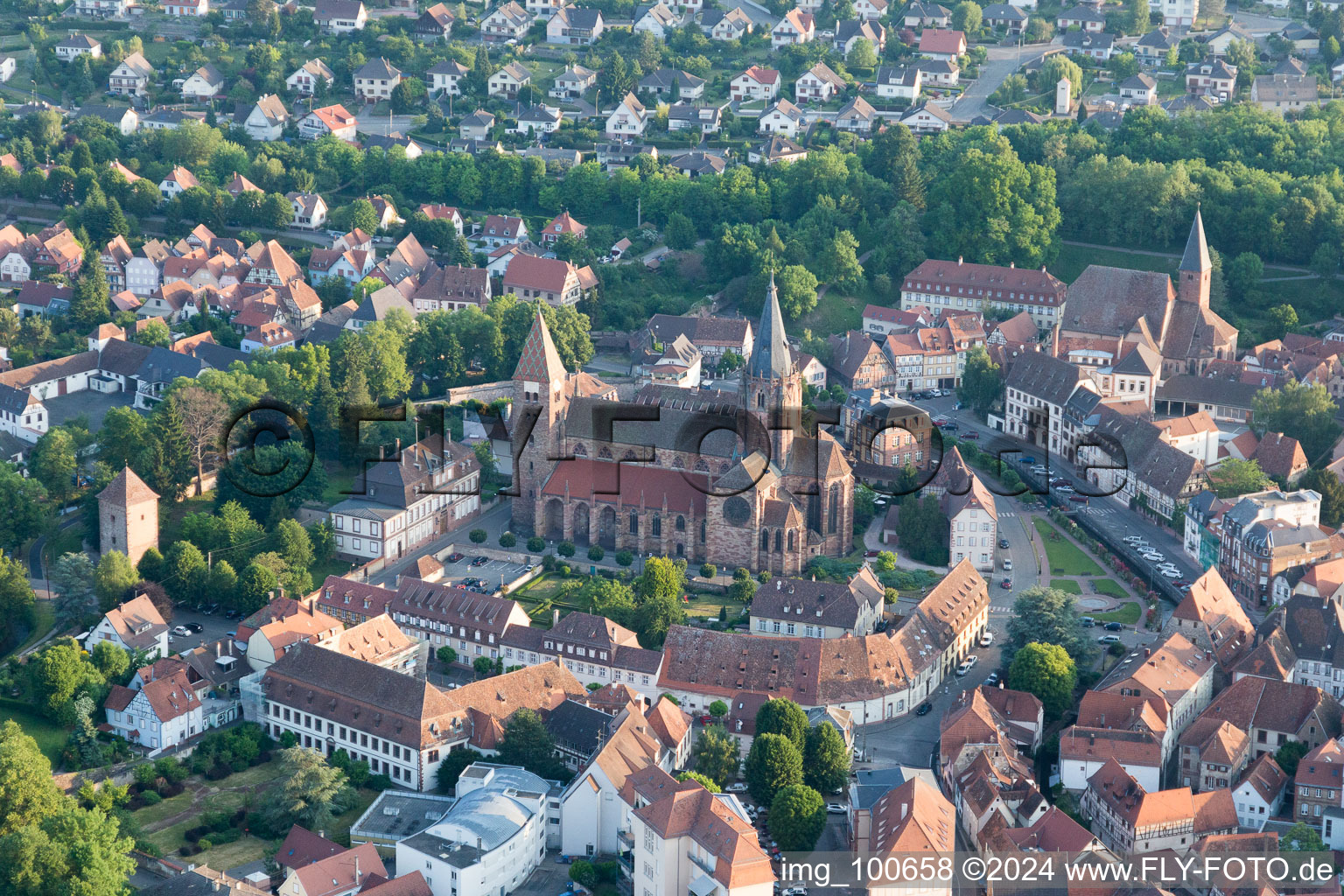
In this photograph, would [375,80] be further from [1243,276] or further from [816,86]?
[1243,276]

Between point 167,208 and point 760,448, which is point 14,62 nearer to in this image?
point 167,208

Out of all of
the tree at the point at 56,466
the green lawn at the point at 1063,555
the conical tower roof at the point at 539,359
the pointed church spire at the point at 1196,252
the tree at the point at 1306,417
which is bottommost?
the green lawn at the point at 1063,555

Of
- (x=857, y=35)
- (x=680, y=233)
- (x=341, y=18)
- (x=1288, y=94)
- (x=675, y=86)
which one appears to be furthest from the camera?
(x=341, y=18)

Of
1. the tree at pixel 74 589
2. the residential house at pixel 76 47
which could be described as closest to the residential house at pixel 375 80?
the residential house at pixel 76 47

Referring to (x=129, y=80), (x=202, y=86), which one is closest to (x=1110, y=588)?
(x=202, y=86)

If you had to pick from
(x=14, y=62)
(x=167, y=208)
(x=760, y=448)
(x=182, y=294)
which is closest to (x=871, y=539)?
(x=760, y=448)

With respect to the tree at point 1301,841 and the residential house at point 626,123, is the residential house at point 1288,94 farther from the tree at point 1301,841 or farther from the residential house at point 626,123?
the tree at point 1301,841
